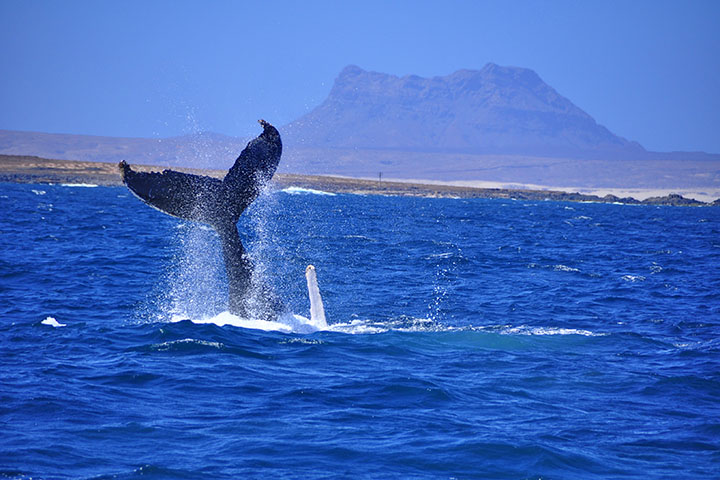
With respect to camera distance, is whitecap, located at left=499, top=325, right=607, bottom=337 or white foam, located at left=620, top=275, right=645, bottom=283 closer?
whitecap, located at left=499, top=325, right=607, bottom=337

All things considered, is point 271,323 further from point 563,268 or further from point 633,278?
point 563,268

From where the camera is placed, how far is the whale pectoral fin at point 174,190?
10367 millimetres

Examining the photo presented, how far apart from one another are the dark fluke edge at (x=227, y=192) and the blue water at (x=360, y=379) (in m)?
1.07

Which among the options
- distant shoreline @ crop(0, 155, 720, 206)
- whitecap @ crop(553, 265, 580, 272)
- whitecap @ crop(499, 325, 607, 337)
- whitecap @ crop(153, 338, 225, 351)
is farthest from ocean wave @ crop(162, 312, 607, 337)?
distant shoreline @ crop(0, 155, 720, 206)

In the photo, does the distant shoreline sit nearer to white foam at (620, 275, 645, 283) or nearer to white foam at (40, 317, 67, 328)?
white foam at (620, 275, 645, 283)

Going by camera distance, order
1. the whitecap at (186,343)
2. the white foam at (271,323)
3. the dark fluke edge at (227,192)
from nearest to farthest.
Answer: the dark fluke edge at (227,192)
the whitecap at (186,343)
the white foam at (271,323)

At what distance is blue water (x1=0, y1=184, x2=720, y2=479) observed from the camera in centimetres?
729

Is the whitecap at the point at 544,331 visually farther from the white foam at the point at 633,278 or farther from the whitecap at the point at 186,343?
the white foam at the point at 633,278

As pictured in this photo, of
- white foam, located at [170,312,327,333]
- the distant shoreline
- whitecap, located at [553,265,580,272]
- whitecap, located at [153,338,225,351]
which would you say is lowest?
whitecap, located at [153,338,225,351]

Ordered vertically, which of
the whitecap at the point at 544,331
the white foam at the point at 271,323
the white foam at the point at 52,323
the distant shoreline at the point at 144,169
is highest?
the distant shoreline at the point at 144,169

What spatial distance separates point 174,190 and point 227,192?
971 mm

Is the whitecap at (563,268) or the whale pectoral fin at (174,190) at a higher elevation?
the whale pectoral fin at (174,190)

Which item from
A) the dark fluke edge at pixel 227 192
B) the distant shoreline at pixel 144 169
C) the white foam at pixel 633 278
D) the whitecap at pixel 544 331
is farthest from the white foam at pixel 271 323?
the distant shoreline at pixel 144 169

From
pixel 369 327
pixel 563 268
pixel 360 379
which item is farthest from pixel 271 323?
pixel 563 268
